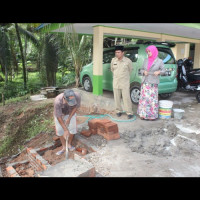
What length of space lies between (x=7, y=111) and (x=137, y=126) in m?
4.63

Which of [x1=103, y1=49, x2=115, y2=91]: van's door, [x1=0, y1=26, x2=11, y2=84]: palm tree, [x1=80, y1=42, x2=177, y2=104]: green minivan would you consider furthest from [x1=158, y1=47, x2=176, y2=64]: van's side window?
[x1=0, y1=26, x2=11, y2=84]: palm tree

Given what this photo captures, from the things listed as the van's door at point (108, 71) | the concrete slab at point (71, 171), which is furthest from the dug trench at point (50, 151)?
the van's door at point (108, 71)

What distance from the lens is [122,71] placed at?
16.8 feet

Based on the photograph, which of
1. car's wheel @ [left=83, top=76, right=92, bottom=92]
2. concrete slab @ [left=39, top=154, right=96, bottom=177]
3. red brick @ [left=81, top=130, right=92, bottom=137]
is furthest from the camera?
car's wheel @ [left=83, top=76, right=92, bottom=92]

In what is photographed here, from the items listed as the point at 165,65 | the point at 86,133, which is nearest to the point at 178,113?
the point at 165,65

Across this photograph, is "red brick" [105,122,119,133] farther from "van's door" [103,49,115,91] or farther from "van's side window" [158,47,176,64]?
"van's side window" [158,47,176,64]

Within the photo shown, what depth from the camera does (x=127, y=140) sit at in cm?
398

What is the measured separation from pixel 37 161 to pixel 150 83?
3.19 meters

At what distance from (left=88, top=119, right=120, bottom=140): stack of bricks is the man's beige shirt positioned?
145 cm

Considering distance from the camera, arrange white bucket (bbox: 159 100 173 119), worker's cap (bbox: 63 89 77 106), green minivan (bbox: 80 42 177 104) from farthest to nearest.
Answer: green minivan (bbox: 80 42 177 104)
white bucket (bbox: 159 100 173 119)
worker's cap (bbox: 63 89 77 106)

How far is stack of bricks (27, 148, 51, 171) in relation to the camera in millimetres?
3345

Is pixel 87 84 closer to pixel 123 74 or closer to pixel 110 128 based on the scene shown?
pixel 123 74

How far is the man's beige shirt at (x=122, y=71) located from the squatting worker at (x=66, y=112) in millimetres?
1870

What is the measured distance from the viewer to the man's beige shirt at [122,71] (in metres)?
5.08
